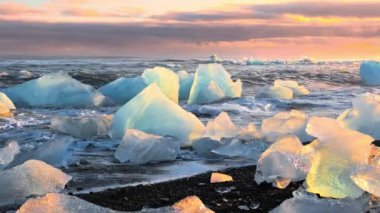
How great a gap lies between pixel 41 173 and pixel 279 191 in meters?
1.76

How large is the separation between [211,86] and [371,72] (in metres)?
10.1

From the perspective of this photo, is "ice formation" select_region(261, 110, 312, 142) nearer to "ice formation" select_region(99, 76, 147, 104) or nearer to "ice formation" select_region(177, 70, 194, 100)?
"ice formation" select_region(99, 76, 147, 104)

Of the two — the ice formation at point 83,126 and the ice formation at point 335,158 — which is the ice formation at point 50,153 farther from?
the ice formation at point 335,158

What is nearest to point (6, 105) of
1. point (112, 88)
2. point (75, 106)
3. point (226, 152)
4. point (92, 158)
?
point (75, 106)

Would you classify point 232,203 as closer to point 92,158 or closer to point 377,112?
point 92,158

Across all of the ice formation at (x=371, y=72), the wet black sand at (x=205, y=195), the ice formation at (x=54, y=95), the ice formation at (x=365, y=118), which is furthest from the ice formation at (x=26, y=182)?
the ice formation at (x=371, y=72)

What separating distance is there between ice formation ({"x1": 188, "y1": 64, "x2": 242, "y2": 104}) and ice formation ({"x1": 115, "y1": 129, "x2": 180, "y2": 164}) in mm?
6688

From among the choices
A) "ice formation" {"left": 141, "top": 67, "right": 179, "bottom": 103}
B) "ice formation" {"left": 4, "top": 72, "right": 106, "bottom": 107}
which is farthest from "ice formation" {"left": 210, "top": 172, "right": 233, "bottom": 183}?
"ice formation" {"left": 141, "top": 67, "right": 179, "bottom": 103}

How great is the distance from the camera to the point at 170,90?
1183 cm

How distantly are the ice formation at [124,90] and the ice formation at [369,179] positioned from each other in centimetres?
952

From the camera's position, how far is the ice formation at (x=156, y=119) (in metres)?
6.50

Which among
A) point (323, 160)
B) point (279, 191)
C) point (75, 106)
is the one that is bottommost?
point (75, 106)

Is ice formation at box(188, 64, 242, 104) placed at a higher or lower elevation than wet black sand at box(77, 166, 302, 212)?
lower

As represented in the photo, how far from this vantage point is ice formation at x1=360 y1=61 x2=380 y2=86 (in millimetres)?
20125
